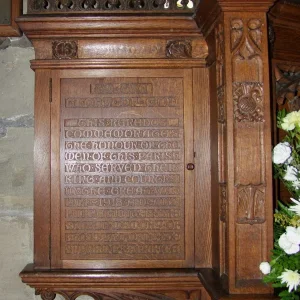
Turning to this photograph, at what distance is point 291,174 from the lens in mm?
1494

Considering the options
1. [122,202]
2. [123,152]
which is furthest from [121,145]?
[122,202]

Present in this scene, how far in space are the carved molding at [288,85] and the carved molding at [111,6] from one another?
470 millimetres

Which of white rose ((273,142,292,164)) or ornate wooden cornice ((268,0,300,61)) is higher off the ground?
ornate wooden cornice ((268,0,300,61))

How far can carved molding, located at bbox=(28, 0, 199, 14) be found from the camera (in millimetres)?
1790

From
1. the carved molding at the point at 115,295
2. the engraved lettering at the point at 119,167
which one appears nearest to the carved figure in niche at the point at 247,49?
the engraved lettering at the point at 119,167

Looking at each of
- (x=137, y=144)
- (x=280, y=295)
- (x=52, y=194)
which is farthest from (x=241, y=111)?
(x=52, y=194)

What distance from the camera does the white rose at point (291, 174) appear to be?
1.49m

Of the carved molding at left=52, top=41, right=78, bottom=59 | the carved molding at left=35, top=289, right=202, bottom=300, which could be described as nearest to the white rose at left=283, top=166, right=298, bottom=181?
the carved molding at left=35, top=289, right=202, bottom=300

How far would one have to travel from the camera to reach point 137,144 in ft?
6.10

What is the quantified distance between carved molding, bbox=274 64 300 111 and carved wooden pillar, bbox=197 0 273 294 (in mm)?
303

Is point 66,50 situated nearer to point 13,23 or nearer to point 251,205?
point 13,23

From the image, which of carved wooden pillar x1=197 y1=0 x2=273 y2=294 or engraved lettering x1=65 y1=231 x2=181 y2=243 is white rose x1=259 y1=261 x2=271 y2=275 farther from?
engraved lettering x1=65 y1=231 x2=181 y2=243

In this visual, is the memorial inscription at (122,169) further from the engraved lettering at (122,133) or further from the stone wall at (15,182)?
the stone wall at (15,182)

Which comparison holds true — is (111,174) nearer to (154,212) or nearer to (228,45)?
(154,212)
